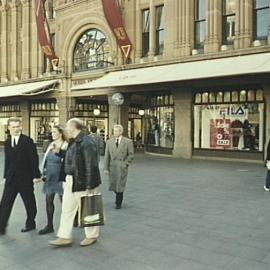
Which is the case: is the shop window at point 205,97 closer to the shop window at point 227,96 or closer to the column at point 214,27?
the shop window at point 227,96

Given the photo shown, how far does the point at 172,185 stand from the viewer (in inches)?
428

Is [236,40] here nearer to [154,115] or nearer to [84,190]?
[154,115]

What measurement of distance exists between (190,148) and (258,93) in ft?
13.7

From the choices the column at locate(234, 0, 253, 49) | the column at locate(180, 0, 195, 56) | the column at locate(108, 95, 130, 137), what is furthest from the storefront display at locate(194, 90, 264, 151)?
the column at locate(108, 95, 130, 137)

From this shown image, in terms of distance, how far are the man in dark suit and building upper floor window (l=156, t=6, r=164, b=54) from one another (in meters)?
15.7

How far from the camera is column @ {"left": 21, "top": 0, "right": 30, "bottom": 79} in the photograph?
96.5 feet


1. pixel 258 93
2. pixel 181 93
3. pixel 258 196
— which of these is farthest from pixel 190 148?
pixel 258 196

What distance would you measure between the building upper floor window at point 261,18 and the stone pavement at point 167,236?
901cm

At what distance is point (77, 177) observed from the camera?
5410 mm

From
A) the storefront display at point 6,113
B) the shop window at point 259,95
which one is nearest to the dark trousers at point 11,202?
the shop window at point 259,95

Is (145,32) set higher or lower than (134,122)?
higher

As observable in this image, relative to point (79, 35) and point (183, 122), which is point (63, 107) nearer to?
point (79, 35)

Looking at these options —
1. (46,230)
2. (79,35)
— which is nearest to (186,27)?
(79,35)

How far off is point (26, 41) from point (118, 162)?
24.1m
